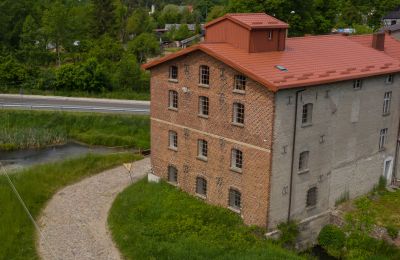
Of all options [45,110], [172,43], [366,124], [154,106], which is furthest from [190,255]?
[172,43]

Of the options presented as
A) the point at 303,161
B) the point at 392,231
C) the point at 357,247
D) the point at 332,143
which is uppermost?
the point at 332,143

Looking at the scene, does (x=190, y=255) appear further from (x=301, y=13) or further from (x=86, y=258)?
(x=301, y=13)

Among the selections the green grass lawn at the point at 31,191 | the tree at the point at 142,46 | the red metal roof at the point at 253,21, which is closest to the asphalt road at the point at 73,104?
the green grass lawn at the point at 31,191

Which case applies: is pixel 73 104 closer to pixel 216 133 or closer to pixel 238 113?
pixel 216 133

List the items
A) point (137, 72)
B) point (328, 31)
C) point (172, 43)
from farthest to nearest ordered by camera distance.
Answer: point (172, 43) < point (328, 31) < point (137, 72)

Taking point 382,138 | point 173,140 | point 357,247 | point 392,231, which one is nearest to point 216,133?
point 173,140

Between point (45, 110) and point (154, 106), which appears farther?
point (45, 110)

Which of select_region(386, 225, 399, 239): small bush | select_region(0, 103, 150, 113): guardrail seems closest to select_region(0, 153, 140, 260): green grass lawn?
select_region(0, 103, 150, 113): guardrail
